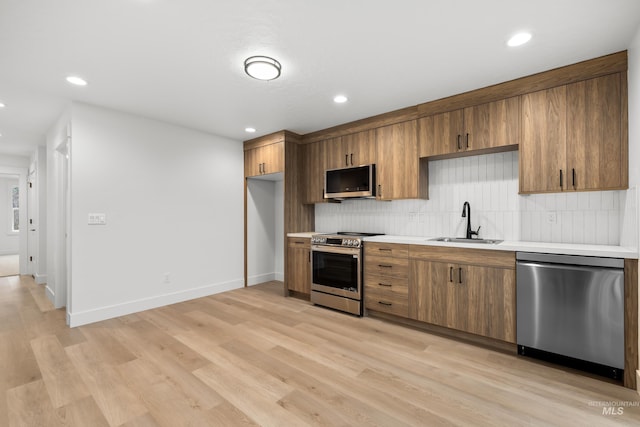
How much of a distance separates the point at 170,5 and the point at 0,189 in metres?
10.9

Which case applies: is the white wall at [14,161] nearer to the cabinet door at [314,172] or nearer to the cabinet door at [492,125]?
the cabinet door at [314,172]

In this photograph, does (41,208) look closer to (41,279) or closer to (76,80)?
(41,279)

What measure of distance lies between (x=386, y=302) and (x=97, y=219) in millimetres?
3467

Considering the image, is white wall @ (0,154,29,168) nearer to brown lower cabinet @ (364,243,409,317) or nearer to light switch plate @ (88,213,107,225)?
light switch plate @ (88,213,107,225)

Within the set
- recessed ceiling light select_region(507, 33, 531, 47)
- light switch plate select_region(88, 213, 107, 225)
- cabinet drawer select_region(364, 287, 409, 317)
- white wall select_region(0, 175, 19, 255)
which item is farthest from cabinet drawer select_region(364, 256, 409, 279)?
white wall select_region(0, 175, 19, 255)

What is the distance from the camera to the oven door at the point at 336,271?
355 cm

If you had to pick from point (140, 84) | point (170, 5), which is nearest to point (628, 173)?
point (170, 5)

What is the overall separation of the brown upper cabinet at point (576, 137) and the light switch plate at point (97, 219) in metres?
4.49

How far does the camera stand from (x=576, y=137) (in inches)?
97.4

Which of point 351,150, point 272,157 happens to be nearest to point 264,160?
point 272,157

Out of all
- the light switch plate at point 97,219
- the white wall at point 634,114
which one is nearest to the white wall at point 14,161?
the light switch plate at point 97,219

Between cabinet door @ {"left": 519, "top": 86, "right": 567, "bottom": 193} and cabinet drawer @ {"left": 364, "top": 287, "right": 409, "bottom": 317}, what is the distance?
1614 mm

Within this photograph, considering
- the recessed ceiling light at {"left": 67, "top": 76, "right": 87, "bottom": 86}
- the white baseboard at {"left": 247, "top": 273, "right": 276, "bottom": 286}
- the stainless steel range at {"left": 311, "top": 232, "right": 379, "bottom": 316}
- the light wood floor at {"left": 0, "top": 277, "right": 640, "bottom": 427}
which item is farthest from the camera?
the white baseboard at {"left": 247, "top": 273, "right": 276, "bottom": 286}

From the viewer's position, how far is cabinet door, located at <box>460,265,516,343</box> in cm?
254
